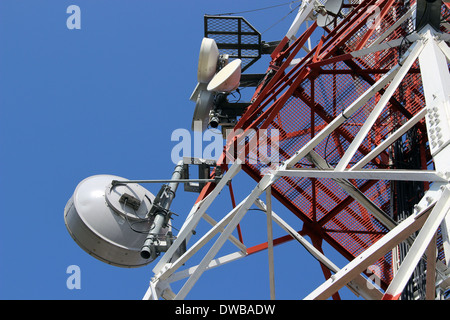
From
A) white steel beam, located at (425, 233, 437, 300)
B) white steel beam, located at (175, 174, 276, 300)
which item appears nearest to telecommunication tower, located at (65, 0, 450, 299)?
white steel beam, located at (175, 174, 276, 300)

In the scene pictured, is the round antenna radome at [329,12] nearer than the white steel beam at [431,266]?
No

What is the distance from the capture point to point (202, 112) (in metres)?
16.5

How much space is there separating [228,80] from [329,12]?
3085mm

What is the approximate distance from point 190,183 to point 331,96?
4.07m

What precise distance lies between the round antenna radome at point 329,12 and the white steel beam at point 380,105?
4708 millimetres

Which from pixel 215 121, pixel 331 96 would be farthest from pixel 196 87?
pixel 331 96

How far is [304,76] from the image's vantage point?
14148 mm

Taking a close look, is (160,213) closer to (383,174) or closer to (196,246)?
(196,246)

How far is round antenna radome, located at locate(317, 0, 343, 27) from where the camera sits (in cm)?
1591

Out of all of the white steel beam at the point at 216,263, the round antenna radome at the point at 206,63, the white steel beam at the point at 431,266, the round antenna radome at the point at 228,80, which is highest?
the round antenna radome at the point at 206,63

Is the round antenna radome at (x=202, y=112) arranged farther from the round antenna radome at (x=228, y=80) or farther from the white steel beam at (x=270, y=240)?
the white steel beam at (x=270, y=240)

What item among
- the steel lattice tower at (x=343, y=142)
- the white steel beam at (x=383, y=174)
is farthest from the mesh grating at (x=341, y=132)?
the white steel beam at (x=383, y=174)

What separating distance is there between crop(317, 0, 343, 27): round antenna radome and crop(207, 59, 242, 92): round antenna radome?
2.46 metres

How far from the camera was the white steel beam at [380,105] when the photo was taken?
10.2 m
